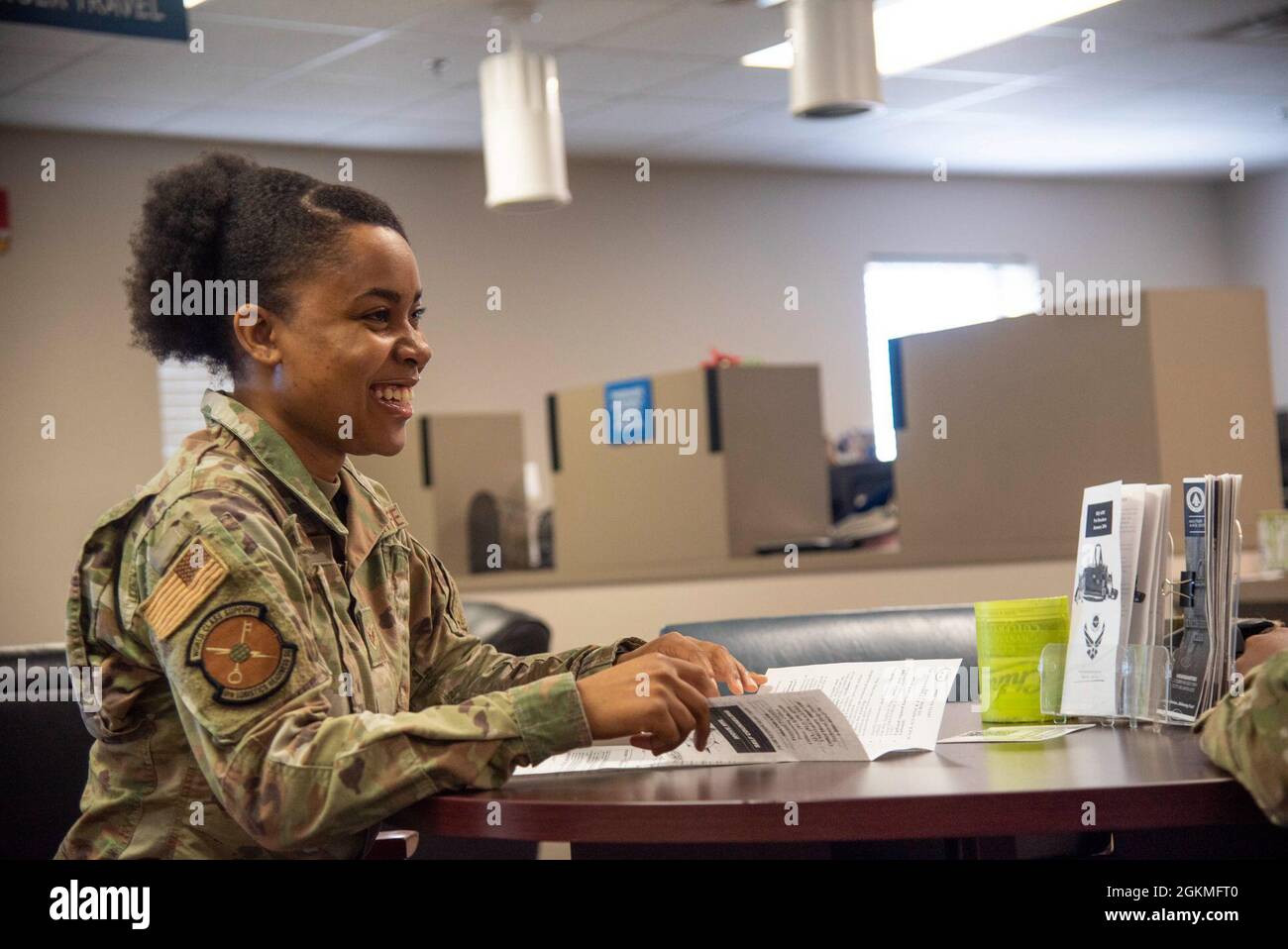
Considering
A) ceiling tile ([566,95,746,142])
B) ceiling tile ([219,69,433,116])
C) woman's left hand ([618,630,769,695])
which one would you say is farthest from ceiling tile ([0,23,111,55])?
woman's left hand ([618,630,769,695])

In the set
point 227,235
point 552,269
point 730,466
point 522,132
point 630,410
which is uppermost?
point 522,132

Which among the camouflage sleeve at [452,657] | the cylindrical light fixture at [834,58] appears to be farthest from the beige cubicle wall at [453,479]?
the camouflage sleeve at [452,657]

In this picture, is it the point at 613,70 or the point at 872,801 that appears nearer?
the point at 872,801

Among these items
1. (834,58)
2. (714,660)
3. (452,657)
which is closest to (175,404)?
(834,58)

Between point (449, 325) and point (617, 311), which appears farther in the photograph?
point (617, 311)

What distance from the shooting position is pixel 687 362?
7.84 meters

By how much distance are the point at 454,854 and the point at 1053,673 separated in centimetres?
113

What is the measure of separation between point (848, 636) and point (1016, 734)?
2.94ft

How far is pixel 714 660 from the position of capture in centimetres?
161

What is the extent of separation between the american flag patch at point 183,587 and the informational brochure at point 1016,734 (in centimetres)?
71

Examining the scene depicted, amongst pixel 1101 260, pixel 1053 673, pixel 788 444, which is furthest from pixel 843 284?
pixel 1053 673

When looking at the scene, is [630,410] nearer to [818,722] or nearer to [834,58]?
[834,58]

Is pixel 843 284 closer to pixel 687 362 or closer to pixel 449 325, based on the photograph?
pixel 687 362
